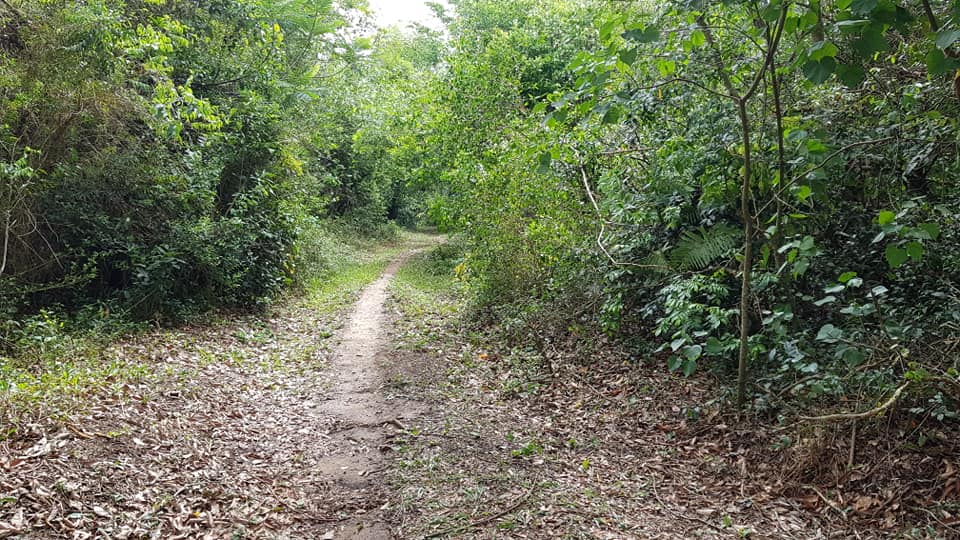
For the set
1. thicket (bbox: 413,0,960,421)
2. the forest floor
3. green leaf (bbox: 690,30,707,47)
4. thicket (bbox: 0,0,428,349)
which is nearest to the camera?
thicket (bbox: 413,0,960,421)

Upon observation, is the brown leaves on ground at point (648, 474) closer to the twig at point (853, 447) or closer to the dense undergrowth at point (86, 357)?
the twig at point (853, 447)

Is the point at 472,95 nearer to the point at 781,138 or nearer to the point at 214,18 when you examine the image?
the point at 214,18

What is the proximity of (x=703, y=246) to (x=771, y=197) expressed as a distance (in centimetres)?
82

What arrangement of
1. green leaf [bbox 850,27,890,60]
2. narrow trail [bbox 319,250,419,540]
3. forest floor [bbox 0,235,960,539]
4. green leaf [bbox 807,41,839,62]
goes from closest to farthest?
1. green leaf [bbox 850,27,890,60]
2. green leaf [bbox 807,41,839,62]
3. forest floor [bbox 0,235,960,539]
4. narrow trail [bbox 319,250,419,540]

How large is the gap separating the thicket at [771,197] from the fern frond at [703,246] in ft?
0.06

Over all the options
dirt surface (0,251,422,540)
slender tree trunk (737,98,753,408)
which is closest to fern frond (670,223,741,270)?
slender tree trunk (737,98,753,408)

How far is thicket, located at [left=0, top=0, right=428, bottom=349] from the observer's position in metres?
7.44

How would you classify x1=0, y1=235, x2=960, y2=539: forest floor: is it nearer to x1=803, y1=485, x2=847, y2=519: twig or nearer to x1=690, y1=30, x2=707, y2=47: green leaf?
x1=803, y1=485, x2=847, y2=519: twig

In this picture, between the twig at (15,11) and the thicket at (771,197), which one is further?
the twig at (15,11)

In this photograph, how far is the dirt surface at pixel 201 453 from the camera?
3896 mm

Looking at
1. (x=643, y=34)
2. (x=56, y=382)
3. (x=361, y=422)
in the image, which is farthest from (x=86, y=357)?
(x=643, y=34)

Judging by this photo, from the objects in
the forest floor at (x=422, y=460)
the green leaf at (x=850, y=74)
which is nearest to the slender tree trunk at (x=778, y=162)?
the green leaf at (x=850, y=74)

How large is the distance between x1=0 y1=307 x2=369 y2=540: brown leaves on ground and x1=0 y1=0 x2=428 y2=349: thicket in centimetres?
226

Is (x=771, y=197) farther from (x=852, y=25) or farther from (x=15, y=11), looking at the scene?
(x=15, y=11)
